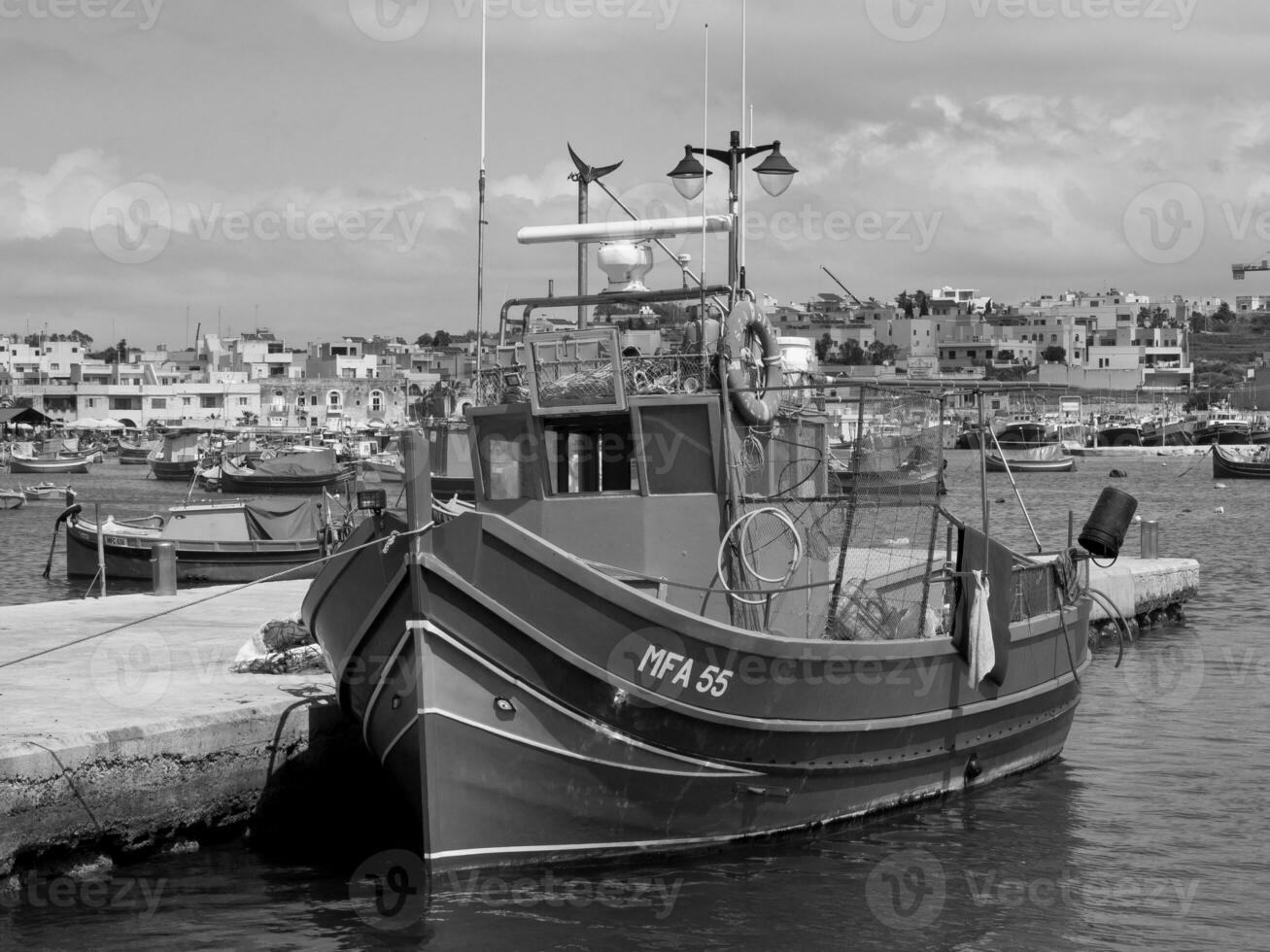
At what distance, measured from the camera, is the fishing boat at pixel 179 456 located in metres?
99.6

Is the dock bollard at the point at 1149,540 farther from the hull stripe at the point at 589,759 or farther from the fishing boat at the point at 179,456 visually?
the fishing boat at the point at 179,456

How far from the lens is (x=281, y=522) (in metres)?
35.4

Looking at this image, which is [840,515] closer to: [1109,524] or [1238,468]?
[1109,524]

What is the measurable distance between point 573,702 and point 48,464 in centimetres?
9883

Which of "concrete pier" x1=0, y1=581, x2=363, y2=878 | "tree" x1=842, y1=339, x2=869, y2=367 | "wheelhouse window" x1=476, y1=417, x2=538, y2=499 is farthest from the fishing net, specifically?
"tree" x1=842, y1=339, x2=869, y2=367

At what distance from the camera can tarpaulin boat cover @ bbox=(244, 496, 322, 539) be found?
1387 inches

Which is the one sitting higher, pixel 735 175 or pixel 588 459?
pixel 735 175

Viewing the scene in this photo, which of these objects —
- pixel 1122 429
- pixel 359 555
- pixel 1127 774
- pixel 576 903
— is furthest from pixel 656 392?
pixel 1122 429
